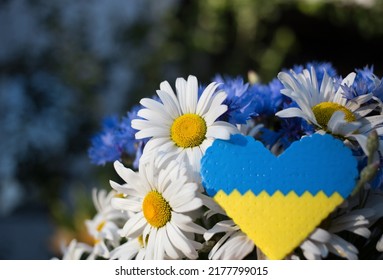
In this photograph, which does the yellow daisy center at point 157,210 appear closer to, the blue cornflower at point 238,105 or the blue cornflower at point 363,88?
the blue cornflower at point 238,105

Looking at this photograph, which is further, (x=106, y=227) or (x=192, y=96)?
(x=106, y=227)

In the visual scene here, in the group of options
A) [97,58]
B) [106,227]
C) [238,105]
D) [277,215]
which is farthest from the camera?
[97,58]

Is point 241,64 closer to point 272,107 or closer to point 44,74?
point 44,74

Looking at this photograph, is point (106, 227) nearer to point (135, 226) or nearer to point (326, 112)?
point (135, 226)

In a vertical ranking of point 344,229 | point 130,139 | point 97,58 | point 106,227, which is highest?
point 97,58

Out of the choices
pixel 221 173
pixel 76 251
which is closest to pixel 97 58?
pixel 76 251

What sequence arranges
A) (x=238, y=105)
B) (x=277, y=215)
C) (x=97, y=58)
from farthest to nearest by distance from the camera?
(x=97, y=58), (x=238, y=105), (x=277, y=215)

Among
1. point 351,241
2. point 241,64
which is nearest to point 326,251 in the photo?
point 351,241
